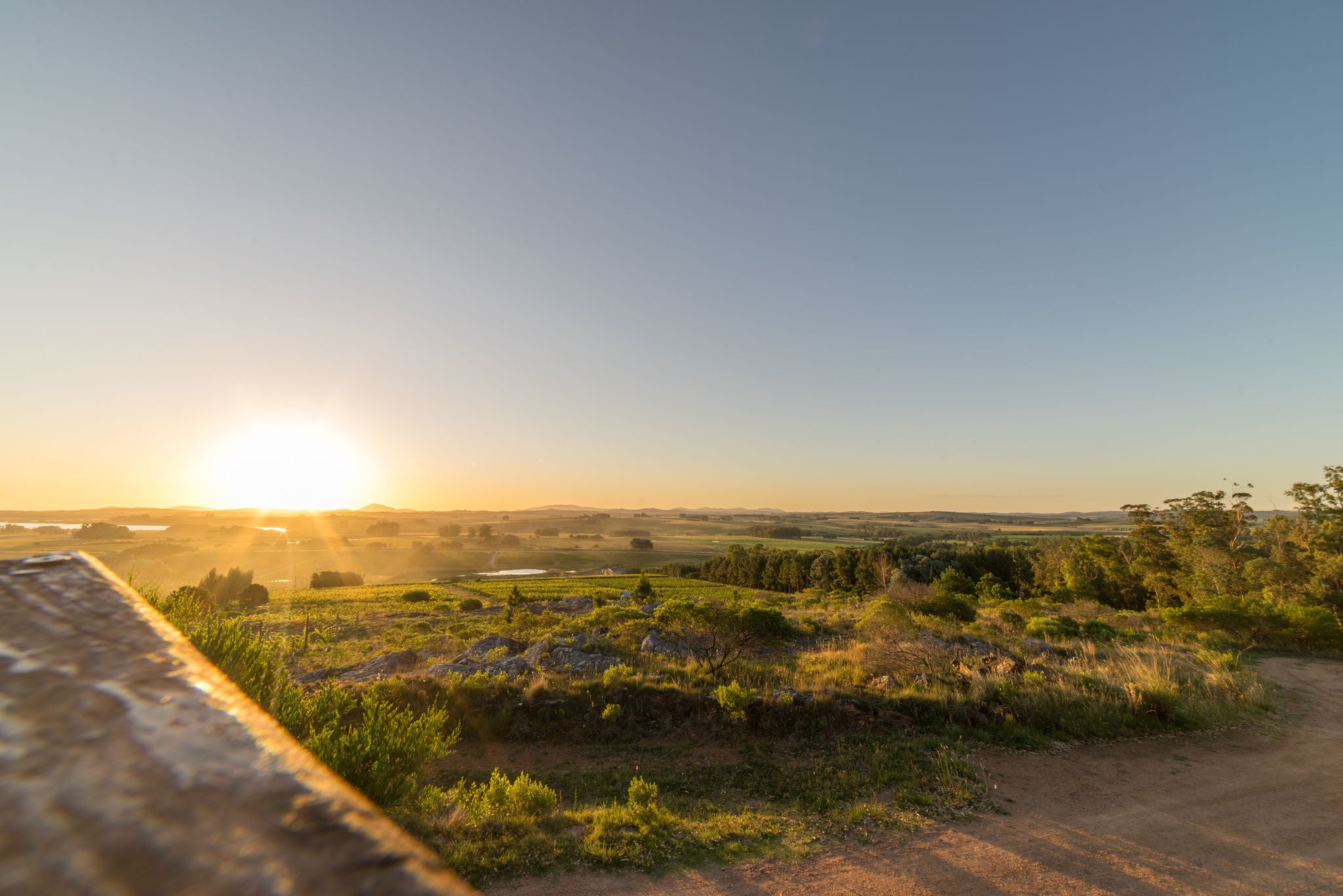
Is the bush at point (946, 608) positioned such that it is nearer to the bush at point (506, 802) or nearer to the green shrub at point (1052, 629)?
the green shrub at point (1052, 629)

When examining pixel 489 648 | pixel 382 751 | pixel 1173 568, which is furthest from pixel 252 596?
pixel 1173 568

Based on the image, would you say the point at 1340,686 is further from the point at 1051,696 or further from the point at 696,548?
the point at 696,548

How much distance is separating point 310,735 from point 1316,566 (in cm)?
4731

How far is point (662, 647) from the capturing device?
77.2 feet

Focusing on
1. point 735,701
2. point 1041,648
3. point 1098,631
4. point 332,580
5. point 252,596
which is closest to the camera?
point 735,701

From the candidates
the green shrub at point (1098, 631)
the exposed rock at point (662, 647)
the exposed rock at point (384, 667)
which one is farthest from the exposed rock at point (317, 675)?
the green shrub at point (1098, 631)

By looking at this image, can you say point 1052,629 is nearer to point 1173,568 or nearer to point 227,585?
point 1173,568

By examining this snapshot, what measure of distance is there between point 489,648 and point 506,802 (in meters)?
16.8

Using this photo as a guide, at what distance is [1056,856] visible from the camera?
8.57 metres

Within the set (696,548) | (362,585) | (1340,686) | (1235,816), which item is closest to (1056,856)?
(1235,816)

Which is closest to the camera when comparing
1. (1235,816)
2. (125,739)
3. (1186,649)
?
(125,739)

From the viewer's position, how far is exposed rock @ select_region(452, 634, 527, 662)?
23.0m

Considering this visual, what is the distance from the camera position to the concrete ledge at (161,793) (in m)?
0.51

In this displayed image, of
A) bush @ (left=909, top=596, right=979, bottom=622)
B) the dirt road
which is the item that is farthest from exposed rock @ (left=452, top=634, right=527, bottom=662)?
bush @ (left=909, top=596, right=979, bottom=622)
